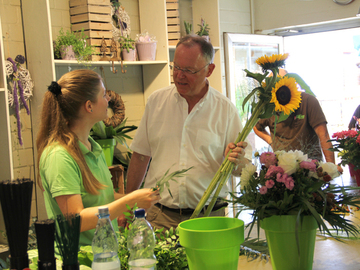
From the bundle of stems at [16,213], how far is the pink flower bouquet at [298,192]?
0.63 m

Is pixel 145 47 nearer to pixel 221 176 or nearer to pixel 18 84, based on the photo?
pixel 18 84

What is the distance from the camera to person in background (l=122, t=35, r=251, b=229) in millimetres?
1920

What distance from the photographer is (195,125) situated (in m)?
1.98

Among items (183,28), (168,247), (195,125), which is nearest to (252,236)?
(168,247)

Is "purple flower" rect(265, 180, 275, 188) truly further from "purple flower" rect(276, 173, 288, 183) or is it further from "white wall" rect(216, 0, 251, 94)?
"white wall" rect(216, 0, 251, 94)

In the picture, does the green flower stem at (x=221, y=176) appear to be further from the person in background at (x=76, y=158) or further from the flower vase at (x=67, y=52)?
the flower vase at (x=67, y=52)

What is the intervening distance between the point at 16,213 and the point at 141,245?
34cm

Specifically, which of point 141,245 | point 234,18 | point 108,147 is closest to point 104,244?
point 141,245

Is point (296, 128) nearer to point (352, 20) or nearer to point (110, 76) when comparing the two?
point (110, 76)

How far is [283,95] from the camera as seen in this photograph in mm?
1146

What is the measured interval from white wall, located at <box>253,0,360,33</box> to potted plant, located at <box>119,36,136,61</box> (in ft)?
6.59

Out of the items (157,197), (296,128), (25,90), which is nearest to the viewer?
(157,197)

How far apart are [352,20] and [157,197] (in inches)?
143

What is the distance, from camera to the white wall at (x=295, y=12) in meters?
3.89
